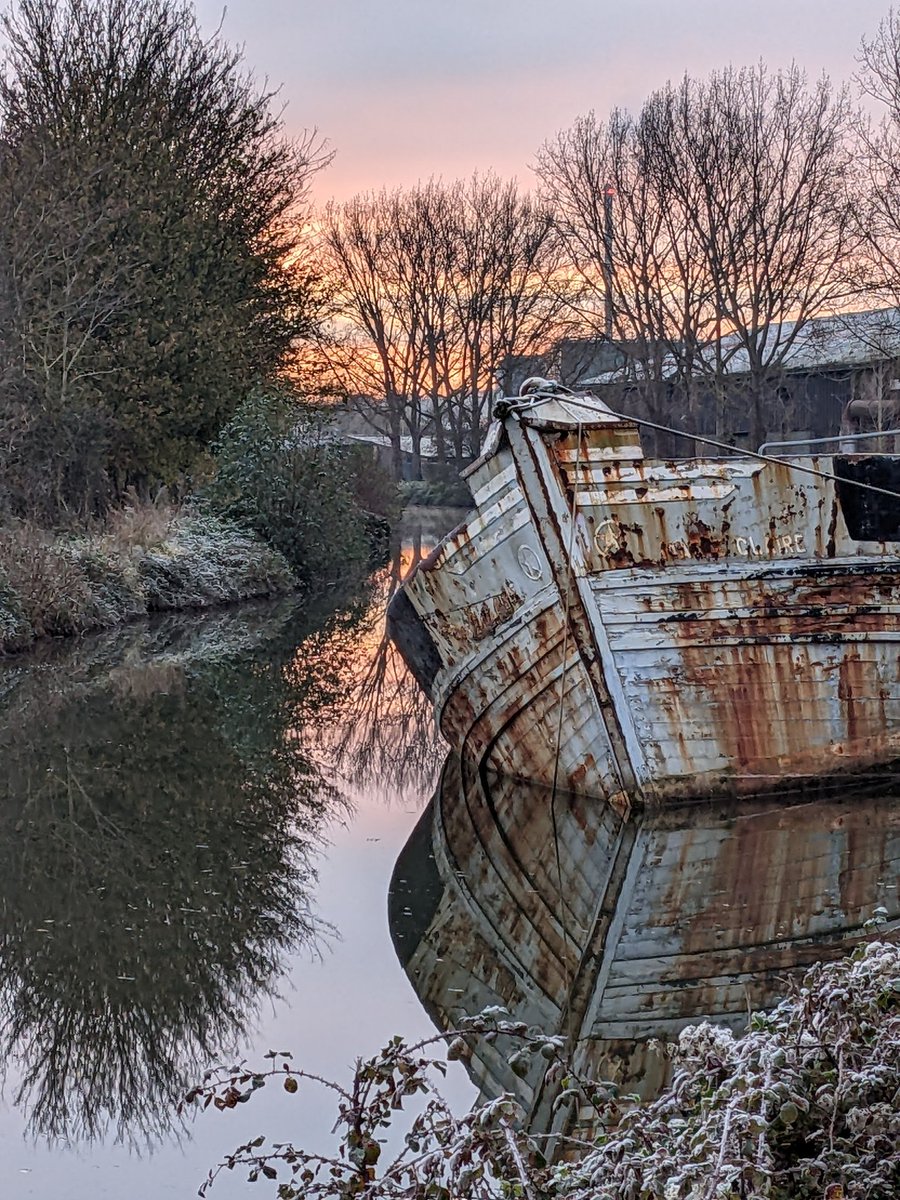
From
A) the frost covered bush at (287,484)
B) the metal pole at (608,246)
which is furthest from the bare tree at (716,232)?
the frost covered bush at (287,484)

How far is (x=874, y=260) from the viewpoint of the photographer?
1035 inches

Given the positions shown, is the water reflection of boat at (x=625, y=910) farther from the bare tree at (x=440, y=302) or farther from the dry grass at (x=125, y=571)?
the bare tree at (x=440, y=302)

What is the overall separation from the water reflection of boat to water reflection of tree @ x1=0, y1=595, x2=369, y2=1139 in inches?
29.9

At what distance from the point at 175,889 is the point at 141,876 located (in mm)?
326

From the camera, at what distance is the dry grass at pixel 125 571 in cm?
1580

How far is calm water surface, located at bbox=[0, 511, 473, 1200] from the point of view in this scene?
426 centimetres

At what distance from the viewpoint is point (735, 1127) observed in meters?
2.56

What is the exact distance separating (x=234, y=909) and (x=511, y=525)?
270cm

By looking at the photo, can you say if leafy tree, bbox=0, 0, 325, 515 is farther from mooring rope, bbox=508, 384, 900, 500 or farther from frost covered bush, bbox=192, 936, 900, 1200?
frost covered bush, bbox=192, 936, 900, 1200

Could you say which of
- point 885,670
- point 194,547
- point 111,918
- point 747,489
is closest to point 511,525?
point 747,489

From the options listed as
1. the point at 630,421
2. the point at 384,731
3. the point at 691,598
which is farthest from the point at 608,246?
the point at 691,598

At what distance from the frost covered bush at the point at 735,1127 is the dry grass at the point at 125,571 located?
1296 centimetres

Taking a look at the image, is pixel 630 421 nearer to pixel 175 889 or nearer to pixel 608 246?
pixel 175 889

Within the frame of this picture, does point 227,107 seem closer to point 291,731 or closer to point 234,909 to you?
point 291,731
